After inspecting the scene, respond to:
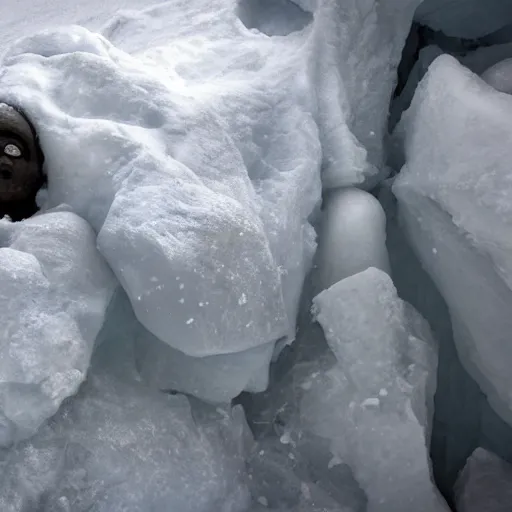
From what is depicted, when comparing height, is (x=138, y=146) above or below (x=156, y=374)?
above

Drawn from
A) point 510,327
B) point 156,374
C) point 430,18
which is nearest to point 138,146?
point 156,374

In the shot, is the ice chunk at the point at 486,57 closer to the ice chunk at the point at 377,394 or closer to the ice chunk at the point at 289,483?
the ice chunk at the point at 377,394

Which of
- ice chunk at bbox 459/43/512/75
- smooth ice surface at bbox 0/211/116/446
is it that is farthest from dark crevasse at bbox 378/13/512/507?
smooth ice surface at bbox 0/211/116/446

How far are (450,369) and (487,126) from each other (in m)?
0.42

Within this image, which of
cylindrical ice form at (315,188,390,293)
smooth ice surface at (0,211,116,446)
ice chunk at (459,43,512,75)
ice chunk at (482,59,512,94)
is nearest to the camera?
smooth ice surface at (0,211,116,446)

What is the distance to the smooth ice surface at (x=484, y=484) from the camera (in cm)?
92

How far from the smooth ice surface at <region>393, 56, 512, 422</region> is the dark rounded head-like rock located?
23.3 inches

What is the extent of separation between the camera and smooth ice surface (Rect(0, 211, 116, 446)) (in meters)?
0.75

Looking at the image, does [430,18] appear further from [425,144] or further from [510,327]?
[510,327]

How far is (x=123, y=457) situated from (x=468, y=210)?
60 cm

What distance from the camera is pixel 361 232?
1.05 meters

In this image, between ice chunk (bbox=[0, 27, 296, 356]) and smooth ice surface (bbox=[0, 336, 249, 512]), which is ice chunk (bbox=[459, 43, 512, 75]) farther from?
smooth ice surface (bbox=[0, 336, 249, 512])

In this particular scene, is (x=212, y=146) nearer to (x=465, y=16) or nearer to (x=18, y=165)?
(x=18, y=165)

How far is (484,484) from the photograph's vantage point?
94 cm
